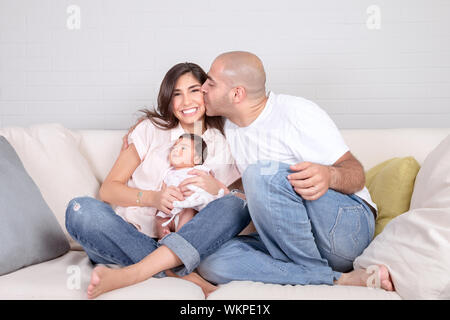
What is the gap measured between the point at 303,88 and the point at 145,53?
2.89 ft

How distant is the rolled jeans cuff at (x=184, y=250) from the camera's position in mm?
1521

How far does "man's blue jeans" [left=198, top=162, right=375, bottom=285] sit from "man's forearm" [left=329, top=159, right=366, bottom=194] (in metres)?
0.03

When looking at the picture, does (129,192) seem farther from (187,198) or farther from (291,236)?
(291,236)

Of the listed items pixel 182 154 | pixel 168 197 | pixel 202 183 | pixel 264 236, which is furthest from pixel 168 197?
pixel 264 236

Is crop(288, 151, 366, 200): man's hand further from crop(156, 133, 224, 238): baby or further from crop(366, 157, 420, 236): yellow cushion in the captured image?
crop(156, 133, 224, 238): baby

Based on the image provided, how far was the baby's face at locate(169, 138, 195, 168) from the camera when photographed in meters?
Result: 1.90

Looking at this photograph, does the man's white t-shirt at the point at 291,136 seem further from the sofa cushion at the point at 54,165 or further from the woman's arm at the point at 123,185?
the sofa cushion at the point at 54,165

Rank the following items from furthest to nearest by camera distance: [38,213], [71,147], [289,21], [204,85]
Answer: [289,21]
[71,147]
[204,85]
[38,213]

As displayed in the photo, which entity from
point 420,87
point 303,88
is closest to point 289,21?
point 303,88

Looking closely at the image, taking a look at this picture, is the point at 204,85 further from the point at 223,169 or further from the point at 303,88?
the point at 303,88

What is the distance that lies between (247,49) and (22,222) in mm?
1497

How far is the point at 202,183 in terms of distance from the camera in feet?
5.86

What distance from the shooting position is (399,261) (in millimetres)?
1384

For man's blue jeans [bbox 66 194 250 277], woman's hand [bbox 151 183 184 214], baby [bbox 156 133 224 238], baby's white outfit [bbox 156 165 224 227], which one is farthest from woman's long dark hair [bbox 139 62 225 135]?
man's blue jeans [bbox 66 194 250 277]
